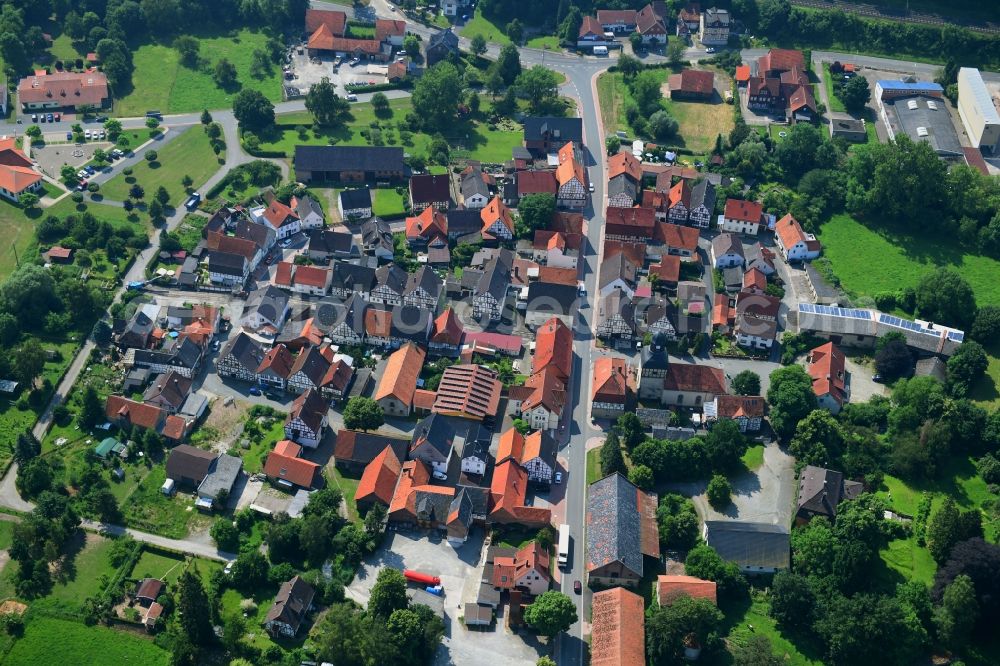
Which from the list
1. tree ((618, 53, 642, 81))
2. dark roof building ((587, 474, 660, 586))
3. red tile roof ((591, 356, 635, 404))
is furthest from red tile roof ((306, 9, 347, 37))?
dark roof building ((587, 474, 660, 586))

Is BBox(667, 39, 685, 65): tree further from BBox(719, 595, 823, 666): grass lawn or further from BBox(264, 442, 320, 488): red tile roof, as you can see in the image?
BBox(719, 595, 823, 666): grass lawn

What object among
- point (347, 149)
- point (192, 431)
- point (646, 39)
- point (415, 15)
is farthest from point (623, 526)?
point (415, 15)

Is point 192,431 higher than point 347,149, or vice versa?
point 347,149

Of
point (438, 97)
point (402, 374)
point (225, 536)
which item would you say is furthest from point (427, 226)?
point (225, 536)

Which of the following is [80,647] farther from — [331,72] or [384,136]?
[331,72]

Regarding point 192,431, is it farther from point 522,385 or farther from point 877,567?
point 877,567
